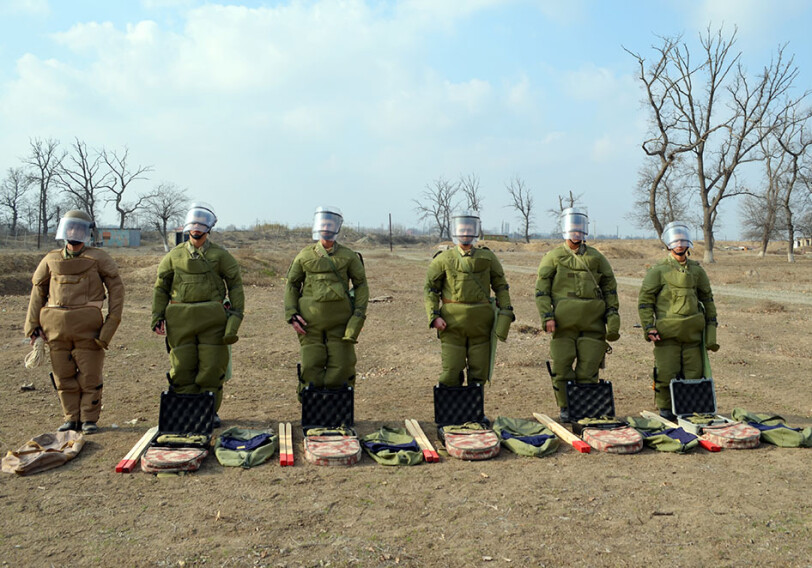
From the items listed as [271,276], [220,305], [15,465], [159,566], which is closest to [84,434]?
[15,465]

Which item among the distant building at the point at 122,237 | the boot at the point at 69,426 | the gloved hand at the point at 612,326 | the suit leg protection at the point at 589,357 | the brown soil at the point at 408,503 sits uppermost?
the distant building at the point at 122,237

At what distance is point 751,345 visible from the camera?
1165 cm

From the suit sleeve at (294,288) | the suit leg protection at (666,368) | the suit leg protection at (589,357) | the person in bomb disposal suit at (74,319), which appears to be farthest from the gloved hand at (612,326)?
the person in bomb disposal suit at (74,319)

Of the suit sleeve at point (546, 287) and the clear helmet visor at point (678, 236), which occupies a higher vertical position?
the clear helmet visor at point (678, 236)

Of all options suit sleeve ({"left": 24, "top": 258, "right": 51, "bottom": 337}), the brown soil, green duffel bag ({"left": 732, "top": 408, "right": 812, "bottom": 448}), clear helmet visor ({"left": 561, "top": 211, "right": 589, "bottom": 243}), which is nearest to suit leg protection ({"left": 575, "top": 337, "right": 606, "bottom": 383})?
the brown soil

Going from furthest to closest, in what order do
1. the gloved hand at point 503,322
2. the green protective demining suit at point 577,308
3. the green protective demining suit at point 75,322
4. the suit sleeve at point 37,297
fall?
1. the green protective demining suit at point 577,308
2. the gloved hand at point 503,322
3. the suit sleeve at point 37,297
4. the green protective demining suit at point 75,322

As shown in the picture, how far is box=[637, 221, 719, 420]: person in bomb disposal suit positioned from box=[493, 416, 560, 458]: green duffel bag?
167 centimetres

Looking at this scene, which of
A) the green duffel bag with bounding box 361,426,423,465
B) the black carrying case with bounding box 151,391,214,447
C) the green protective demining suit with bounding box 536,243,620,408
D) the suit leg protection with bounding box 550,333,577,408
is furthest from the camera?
the suit leg protection with bounding box 550,333,577,408

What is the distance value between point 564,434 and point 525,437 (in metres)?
0.50

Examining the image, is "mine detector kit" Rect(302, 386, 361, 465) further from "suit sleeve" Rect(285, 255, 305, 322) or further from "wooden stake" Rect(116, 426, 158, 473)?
"wooden stake" Rect(116, 426, 158, 473)

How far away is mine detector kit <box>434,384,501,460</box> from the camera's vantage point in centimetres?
575

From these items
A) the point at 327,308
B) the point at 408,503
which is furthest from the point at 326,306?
the point at 408,503

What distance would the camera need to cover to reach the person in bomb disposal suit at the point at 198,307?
6105mm

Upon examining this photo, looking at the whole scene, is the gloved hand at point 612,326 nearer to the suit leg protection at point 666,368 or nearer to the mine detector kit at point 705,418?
the suit leg protection at point 666,368
